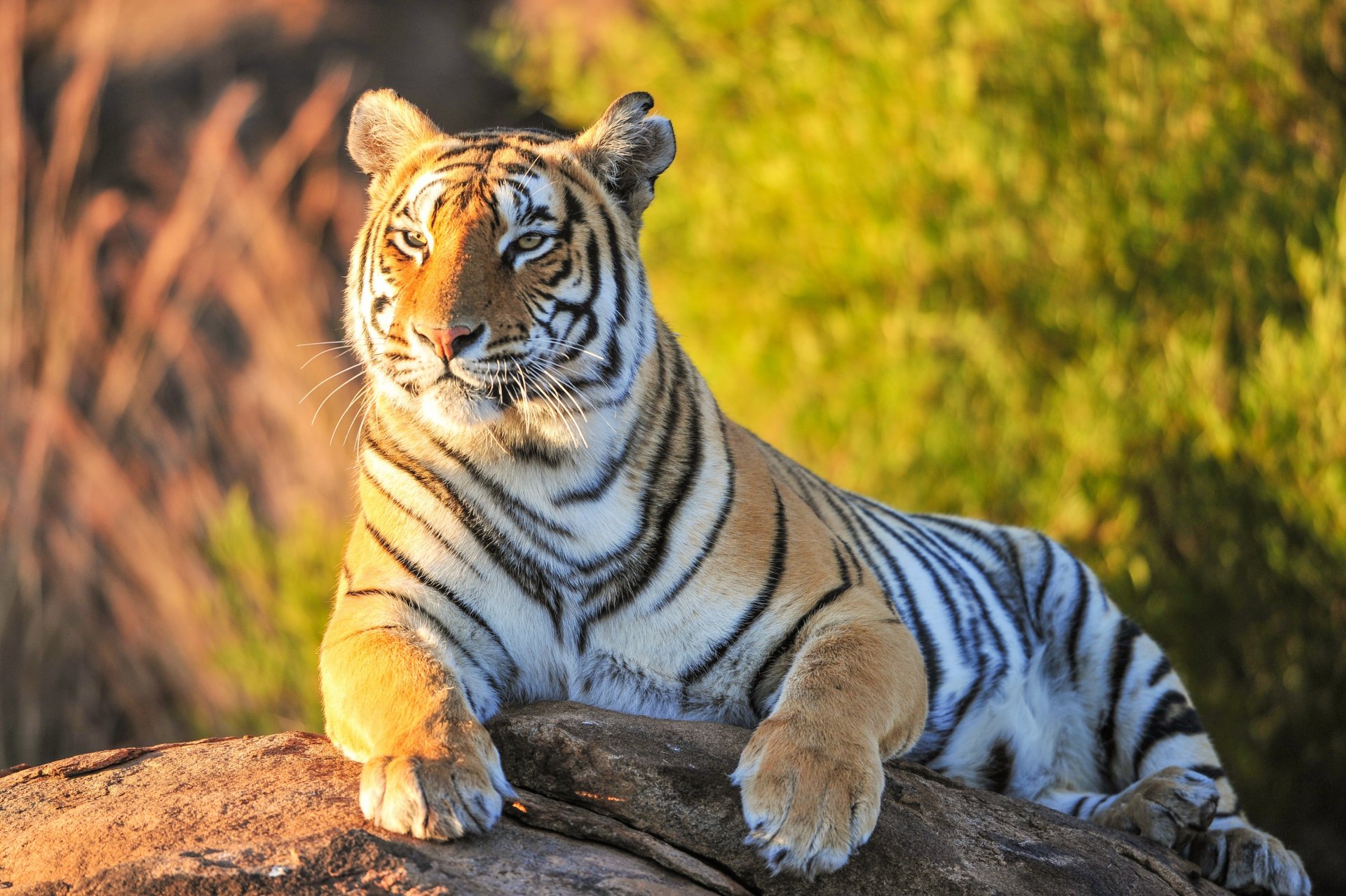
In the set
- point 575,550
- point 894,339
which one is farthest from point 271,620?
point 575,550

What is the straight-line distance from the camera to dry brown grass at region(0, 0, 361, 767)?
611cm

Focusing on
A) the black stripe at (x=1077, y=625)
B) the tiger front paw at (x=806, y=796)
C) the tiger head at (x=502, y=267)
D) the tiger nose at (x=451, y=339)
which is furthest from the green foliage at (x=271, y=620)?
the tiger front paw at (x=806, y=796)

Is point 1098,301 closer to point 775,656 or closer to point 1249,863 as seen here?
point 1249,863

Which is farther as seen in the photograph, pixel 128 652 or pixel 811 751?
pixel 128 652

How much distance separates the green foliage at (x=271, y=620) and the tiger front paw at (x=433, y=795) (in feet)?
13.1

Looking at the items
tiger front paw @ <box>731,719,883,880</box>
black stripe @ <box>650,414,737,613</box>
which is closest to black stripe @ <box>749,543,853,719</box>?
black stripe @ <box>650,414,737,613</box>

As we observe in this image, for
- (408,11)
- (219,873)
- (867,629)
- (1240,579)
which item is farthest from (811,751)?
(408,11)

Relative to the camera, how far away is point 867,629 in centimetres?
277

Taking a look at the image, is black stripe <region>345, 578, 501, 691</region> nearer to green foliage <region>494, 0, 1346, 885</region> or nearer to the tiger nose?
the tiger nose

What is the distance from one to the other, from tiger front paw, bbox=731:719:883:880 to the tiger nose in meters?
0.94

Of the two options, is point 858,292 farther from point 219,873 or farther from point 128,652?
point 219,873

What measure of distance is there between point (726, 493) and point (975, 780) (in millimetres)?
1113

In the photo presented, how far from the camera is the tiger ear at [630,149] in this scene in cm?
301

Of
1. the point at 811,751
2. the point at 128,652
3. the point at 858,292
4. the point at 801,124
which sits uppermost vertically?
the point at 801,124
